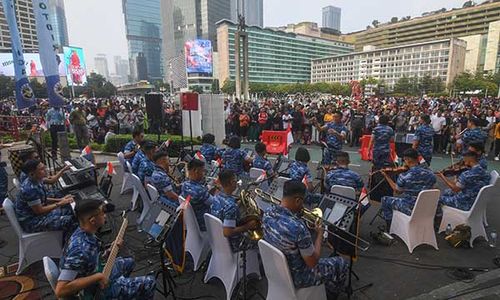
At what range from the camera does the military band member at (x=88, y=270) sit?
2252mm

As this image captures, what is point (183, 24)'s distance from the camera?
110 meters

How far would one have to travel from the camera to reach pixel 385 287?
3.72 m

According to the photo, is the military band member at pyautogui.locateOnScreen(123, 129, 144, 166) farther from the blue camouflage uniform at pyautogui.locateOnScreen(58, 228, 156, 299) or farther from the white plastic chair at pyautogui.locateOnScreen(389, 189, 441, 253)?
the white plastic chair at pyautogui.locateOnScreen(389, 189, 441, 253)

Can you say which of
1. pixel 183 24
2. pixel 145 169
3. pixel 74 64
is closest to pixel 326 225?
pixel 145 169

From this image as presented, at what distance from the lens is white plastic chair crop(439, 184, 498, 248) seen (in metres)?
4.43

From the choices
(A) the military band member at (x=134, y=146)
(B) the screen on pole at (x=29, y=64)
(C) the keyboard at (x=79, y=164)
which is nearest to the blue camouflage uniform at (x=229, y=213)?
(C) the keyboard at (x=79, y=164)

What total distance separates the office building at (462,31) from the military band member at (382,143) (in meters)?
96.3

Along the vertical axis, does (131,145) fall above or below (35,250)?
above

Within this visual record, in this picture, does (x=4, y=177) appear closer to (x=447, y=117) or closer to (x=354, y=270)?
(x=354, y=270)

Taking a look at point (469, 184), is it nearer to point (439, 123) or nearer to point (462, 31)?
point (439, 123)

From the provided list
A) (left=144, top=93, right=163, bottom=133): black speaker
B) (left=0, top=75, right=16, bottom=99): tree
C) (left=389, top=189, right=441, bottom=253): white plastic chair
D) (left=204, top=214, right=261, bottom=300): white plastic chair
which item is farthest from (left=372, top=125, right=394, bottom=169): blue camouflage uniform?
(left=0, top=75, right=16, bottom=99): tree

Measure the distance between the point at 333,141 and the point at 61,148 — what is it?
8057 millimetres

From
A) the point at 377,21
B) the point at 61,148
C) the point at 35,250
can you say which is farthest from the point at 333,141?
the point at 377,21

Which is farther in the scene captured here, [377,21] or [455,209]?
[377,21]
